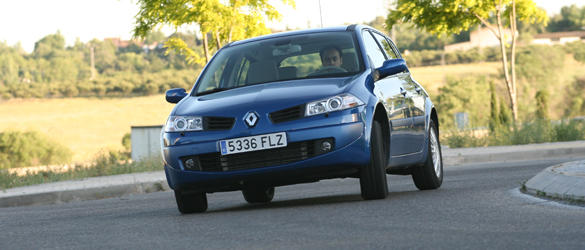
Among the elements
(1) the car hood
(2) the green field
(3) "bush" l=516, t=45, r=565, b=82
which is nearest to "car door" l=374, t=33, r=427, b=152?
(1) the car hood

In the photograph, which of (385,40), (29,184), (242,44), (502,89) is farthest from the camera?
(502,89)

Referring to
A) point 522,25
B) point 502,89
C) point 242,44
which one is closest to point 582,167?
point 242,44

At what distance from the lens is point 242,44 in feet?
32.8

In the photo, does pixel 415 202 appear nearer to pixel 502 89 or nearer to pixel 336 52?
pixel 336 52

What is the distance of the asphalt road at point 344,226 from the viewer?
5859 millimetres

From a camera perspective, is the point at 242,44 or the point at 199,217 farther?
the point at 242,44

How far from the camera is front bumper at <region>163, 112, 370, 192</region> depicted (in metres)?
8.16

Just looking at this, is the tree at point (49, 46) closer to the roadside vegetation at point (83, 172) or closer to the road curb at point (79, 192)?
the roadside vegetation at point (83, 172)

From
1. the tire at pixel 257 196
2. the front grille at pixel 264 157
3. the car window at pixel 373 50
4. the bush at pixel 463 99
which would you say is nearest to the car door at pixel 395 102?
the car window at pixel 373 50

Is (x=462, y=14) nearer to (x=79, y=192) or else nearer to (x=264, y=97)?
(x=79, y=192)


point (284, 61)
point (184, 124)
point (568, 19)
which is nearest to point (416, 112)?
point (284, 61)

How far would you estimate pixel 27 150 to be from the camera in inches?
2840

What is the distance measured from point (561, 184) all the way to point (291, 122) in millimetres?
2335

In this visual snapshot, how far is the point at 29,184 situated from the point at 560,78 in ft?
264
